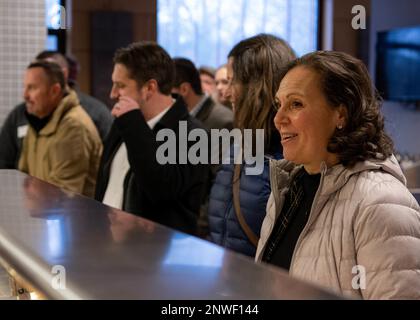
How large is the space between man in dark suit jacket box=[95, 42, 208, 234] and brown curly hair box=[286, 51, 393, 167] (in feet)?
3.49

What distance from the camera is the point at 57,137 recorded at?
3.59 m

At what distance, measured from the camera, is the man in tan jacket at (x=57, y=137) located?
352cm

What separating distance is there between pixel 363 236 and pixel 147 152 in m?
1.31

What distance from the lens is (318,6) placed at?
7.81m

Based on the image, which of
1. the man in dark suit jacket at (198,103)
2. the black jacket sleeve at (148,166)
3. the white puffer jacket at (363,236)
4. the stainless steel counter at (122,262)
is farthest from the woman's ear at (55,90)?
the stainless steel counter at (122,262)

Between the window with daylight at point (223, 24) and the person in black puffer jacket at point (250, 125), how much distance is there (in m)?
4.86

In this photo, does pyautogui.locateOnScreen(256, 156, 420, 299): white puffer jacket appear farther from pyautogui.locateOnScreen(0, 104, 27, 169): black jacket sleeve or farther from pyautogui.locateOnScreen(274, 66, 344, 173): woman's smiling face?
pyautogui.locateOnScreen(0, 104, 27, 169): black jacket sleeve

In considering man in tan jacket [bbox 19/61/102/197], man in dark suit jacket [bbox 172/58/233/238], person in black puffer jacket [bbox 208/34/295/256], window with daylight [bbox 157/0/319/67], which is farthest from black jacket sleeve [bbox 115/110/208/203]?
window with daylight [bbox 157/0/319/67]

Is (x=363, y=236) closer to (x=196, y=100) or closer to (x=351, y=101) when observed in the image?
(x=351, y=101)

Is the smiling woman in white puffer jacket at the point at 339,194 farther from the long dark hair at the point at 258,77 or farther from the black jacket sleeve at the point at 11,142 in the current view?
the black jacket sleeve at the point at 11,142

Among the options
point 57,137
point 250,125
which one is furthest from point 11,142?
point 250,125
